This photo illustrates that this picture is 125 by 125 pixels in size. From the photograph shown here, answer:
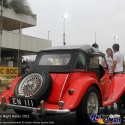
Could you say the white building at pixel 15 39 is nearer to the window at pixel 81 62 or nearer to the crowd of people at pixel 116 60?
the crowd of people at pixel 116 60

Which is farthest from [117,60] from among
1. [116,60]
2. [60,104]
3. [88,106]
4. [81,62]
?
[60,104]

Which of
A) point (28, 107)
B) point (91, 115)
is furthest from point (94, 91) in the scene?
point (28, 107)

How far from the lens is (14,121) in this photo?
22.6 feet

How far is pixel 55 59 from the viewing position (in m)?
7.45

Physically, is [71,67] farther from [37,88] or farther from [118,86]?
[118,86]

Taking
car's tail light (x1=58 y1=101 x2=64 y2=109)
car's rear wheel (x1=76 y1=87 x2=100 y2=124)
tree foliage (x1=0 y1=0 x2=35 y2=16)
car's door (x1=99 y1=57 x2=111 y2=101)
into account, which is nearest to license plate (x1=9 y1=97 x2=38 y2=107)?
car's tail light (x1=58 y1=101 x2=64 y2=109)

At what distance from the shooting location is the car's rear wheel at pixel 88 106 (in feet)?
20.6

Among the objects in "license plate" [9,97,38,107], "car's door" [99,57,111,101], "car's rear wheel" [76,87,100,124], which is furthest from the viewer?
"car's door" [99,57,111,101]

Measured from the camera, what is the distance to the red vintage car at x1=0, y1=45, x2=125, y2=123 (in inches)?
243

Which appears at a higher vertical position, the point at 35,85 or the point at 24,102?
the point at 35,85

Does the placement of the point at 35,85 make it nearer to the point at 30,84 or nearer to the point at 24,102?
the point at 30,84

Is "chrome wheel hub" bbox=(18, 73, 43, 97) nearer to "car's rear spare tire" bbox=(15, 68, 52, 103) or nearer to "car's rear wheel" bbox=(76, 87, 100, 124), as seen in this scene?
"car's rear spare tire" bbox=(15, 68, 52, 103)

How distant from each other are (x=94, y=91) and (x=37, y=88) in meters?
1.36

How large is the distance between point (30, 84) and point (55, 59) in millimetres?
1228
